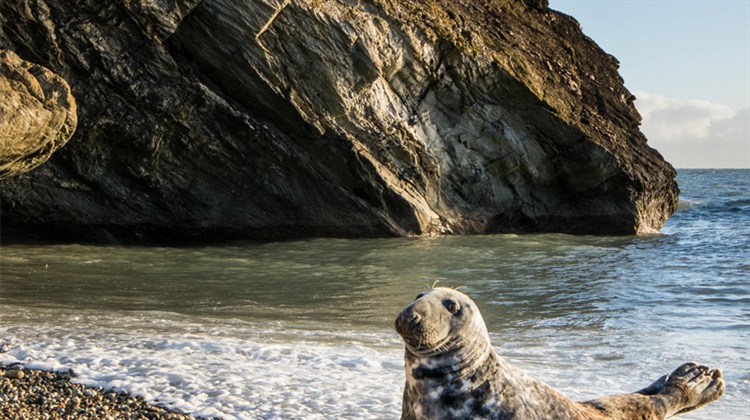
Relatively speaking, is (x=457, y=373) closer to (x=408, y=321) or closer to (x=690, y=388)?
(x=408, y=321)

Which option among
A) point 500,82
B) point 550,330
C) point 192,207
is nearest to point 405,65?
point 500,82

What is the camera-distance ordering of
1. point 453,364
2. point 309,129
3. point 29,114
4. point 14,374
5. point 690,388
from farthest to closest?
point 309,129
point 29,114
point 14,374
point 690,388
point 453,364

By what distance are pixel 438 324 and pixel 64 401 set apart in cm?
277

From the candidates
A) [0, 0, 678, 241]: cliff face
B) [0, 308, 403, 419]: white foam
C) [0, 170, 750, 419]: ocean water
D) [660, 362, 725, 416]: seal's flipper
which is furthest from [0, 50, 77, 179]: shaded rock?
[660, 362, 725, 416]: seal's flipper

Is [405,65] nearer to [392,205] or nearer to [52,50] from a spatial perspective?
[392,205]

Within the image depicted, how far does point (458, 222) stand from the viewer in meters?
18.7

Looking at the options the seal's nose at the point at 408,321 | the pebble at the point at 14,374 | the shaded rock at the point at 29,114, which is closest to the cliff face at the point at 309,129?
the shaded rock at the point at 29,114

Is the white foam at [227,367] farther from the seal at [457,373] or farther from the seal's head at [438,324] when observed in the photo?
the seal's head at [438,324]

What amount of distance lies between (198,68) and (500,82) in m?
6.49

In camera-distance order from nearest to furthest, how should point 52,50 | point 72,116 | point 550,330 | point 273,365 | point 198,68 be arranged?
point 273,365 → point 550,330 → point 72,116 → point 52,50 → point 198,68

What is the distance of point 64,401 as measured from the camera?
5.49 m

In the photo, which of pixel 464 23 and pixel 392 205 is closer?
pixel 392 205

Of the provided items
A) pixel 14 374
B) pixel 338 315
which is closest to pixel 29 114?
pixel 338 315

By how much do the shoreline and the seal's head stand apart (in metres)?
2.01
